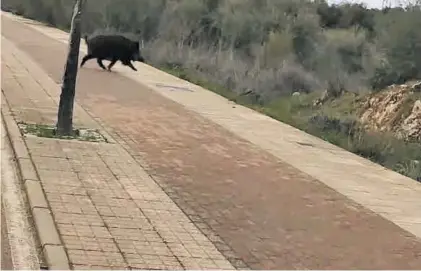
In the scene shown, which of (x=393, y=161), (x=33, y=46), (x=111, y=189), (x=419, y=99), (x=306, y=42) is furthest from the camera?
(x=306, y=42)

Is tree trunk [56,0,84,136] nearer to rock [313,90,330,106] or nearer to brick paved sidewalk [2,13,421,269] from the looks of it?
brick paved sidewalk [2,13,421,269]

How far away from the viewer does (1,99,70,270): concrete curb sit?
7.14m

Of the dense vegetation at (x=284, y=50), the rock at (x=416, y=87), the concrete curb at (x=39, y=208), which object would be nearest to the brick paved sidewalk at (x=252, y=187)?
the concrete curb at (x=39, y=208)

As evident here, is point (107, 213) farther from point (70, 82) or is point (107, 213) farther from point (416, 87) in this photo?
point (416, 87)

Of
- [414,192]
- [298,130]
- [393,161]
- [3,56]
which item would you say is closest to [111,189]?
[414,192]

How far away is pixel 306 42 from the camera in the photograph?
120 feet

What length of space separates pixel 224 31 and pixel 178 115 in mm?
22828

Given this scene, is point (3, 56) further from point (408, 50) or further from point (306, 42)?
point (306, 42)

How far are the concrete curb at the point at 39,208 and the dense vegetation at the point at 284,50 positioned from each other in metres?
6.53

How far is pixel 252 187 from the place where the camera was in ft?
36.0

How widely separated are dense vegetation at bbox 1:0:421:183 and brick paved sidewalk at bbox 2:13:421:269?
181 centimetres

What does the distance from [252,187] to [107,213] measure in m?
2.80

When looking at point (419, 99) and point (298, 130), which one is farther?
point (419, 99)

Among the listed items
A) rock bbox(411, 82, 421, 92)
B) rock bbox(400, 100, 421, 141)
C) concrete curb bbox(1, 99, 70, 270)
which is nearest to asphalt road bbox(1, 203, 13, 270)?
concrete curb bbox(1, 99, 70, 270)
